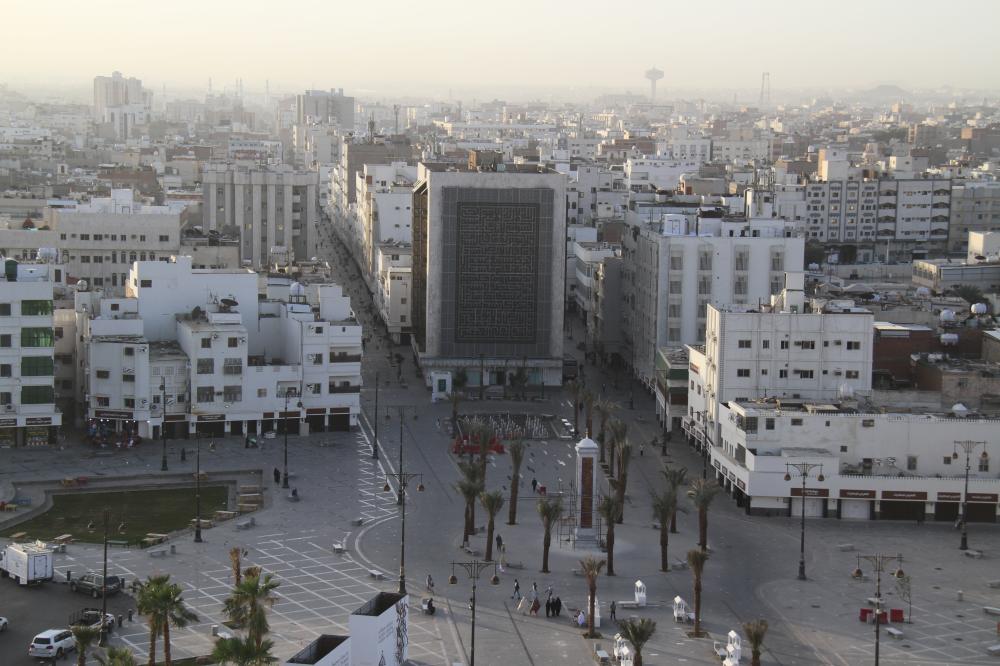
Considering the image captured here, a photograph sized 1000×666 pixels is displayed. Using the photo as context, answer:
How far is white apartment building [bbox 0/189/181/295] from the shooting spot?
97062 mm

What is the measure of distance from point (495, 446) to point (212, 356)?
12.4 metres

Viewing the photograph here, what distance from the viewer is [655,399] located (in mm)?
81750

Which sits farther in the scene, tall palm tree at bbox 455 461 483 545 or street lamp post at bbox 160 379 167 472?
street lamp post at bbox 160 379 167 472

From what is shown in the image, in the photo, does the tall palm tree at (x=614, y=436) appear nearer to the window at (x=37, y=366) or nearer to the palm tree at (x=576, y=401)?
the palm tree at (x=576, y=401)

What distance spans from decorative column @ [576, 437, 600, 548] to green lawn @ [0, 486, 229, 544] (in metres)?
12.7

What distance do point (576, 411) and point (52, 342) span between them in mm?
22236

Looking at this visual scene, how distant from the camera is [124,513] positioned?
57750mm

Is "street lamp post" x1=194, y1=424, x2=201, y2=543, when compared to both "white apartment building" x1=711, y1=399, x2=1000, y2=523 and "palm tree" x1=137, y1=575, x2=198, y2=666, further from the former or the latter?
"white apartment building" x1=711, y1=399, x2=1000, y2=523

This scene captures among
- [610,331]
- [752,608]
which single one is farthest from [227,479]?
[610,331]

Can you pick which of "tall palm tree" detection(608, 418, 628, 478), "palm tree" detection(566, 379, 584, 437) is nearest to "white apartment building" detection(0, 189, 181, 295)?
"palm tree" detection(566, 379, 584, 437)

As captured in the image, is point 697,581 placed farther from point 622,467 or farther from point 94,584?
point 94,584

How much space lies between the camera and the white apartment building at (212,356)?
6981 centimetres

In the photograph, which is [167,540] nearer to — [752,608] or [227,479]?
[227,479]

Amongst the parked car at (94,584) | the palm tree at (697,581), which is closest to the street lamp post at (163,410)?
the parked car at (94,584)
